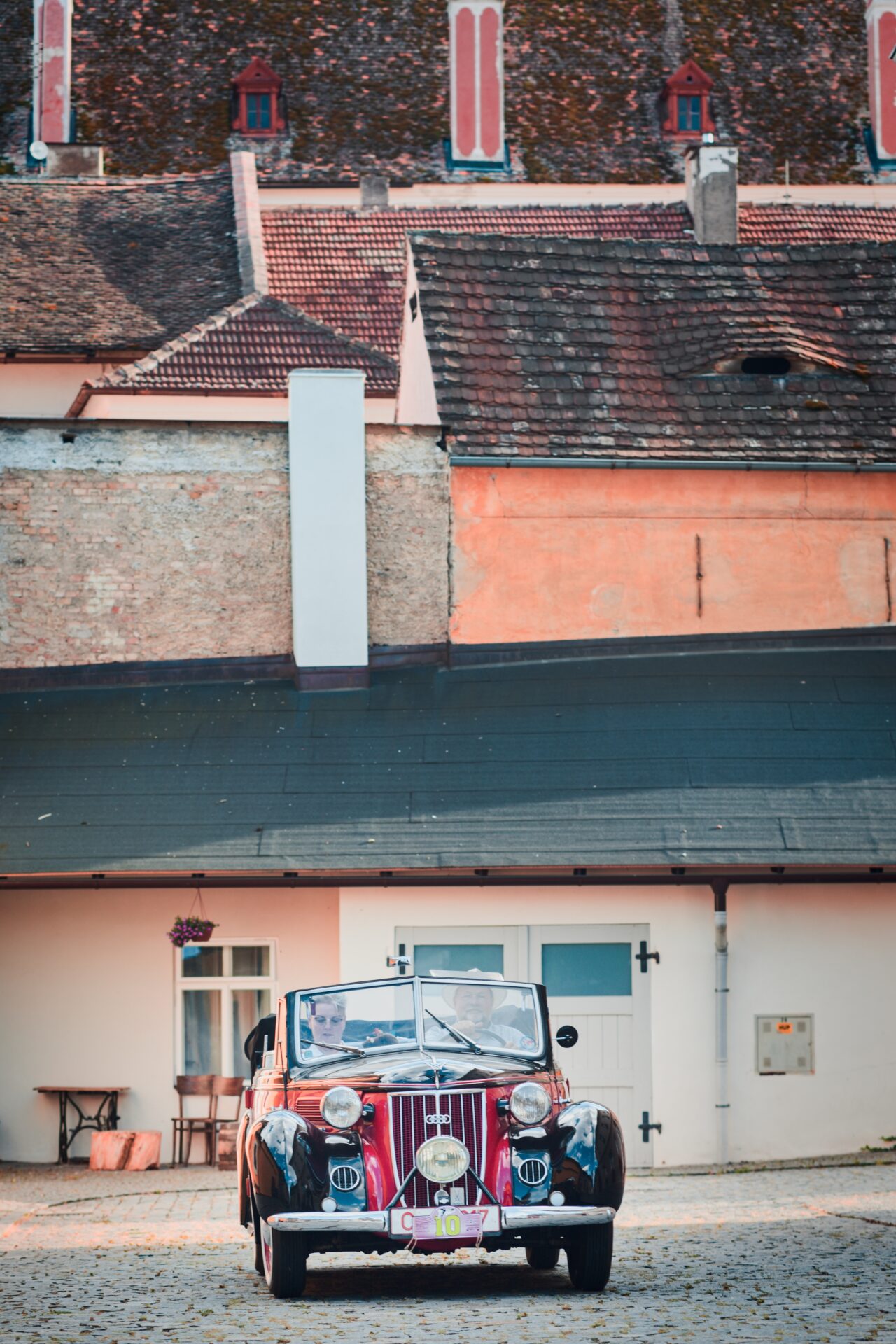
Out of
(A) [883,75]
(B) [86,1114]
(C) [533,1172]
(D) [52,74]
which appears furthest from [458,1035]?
(A) [883,75]

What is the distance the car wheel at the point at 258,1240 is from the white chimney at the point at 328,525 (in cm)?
1008

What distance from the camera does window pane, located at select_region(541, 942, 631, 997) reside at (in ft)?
62.5

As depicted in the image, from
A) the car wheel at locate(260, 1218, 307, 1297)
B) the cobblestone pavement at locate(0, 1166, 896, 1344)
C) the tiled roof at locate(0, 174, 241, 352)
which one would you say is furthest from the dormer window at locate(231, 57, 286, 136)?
the car wheel at locate(260, 1218, 307, 1297)

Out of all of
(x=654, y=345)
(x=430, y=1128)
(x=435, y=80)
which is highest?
(x=435, y=80)

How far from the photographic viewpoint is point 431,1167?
10.8 m

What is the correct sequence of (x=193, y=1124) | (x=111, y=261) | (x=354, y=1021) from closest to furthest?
(x=354, y=1021)
(x=193, y=1124)
(x=111, y=261)

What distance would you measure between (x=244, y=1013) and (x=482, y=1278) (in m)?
8.11

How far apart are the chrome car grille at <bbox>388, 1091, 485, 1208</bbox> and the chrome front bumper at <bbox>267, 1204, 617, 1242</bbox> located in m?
0.20

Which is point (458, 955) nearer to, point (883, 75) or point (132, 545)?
point (132, 545)

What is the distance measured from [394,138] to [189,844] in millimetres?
27417

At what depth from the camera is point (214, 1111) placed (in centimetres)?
1938

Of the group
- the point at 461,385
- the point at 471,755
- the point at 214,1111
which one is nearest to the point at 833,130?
the point at 461,385

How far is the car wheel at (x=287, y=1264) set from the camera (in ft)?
35.6

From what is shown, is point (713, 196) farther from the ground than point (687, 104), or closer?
closer
